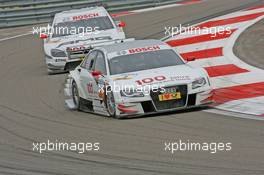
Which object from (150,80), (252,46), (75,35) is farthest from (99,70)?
(75,35)

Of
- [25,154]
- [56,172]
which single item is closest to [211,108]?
[25,154]

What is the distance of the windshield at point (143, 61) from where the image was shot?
13.7 meters

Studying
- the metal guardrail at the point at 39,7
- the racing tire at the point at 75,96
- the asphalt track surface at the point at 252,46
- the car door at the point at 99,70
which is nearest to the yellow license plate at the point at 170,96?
the car door at the point at 99,70

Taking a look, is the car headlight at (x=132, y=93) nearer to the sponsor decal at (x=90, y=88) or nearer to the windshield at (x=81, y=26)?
the sponsor decal at (x=90, y=88)

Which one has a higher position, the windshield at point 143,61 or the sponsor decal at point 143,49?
the sponsor decal at point 143,49

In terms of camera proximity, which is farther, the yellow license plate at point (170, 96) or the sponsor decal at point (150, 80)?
the sponsor decal at point (150, 80)

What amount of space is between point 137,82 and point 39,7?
18.0 metres

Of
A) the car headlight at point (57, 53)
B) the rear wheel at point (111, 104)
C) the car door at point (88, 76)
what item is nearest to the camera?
the rear wheel at point (111, 104)

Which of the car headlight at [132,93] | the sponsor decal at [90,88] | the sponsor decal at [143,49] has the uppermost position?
the sponsor decal at [143,49]

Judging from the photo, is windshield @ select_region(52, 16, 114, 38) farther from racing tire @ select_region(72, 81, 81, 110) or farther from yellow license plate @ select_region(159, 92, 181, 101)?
yellow license plate @ select_region(159, 92, 181, 101)

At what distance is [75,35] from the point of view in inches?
805

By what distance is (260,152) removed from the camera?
31.0 feet

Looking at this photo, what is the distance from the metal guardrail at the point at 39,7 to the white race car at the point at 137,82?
1544 cm

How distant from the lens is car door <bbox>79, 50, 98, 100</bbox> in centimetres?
1429
